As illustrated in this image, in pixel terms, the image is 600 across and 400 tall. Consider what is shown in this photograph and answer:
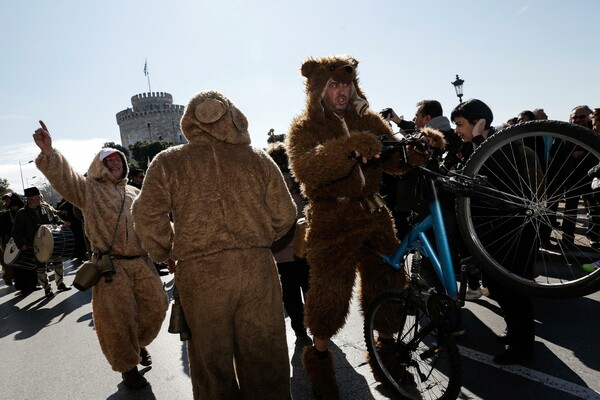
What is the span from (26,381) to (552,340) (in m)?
5.09

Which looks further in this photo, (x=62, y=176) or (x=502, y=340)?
(x=502, y=340)

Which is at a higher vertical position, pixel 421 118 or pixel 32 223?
pixel 421 118

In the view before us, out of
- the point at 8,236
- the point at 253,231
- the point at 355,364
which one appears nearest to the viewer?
the point at 253,231

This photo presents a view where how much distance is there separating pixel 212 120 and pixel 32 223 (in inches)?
314

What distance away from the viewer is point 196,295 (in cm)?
224

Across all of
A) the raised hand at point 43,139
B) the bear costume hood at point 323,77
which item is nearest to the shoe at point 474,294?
the bear costume hood at point 323,77

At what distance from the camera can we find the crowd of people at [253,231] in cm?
223

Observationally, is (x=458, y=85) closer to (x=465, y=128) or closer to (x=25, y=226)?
(x=465, y=128)

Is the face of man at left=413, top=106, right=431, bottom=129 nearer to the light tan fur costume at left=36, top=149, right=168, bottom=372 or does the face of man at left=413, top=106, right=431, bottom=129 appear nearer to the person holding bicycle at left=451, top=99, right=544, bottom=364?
the person holding bicycle at left=451, top=99, right=544, bottom=364

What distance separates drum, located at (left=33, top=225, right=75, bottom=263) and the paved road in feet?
6.22

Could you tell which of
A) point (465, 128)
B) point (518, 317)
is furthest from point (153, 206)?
point (465, 128)

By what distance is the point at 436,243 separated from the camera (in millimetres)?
2508

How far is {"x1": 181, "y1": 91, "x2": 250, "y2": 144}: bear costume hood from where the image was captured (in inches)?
89.0

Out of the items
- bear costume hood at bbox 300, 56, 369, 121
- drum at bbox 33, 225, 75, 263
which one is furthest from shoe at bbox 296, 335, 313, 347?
drum at bbox 33, 225, 75, 263
